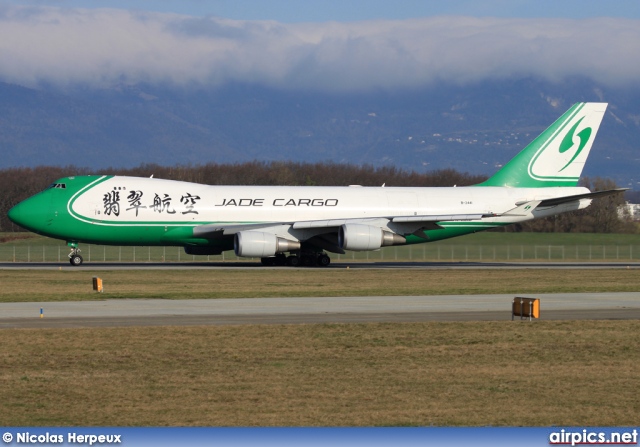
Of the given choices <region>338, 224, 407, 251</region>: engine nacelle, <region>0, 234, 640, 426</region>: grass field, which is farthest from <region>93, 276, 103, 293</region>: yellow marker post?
<region>338, 224, 407, 251</region>: engine nacelle

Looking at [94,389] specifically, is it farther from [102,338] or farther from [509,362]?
[509,362]

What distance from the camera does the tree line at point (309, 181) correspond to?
101 metres

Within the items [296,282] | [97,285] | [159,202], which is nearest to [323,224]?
[159,202]

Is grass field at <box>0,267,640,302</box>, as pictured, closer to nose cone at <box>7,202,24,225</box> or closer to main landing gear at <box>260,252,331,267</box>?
main landing gear at <box>260,252,331,267</box>

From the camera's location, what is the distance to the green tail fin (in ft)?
192

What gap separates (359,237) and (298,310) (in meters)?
23.0

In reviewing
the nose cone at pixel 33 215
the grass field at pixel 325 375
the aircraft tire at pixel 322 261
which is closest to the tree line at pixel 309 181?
the aircraft tire at pixel 322 261

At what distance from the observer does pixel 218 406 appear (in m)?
15.0

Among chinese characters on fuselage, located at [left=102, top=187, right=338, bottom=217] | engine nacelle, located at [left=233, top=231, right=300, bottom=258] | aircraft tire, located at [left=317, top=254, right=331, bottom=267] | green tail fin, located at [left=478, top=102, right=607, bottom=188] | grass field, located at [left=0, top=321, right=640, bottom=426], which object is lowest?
grass field, located at [left=0, top=321, right=640, bottom=426]

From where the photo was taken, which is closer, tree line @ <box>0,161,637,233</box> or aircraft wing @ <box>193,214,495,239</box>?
aircraft wing @ <box>193,214,495,239</box>

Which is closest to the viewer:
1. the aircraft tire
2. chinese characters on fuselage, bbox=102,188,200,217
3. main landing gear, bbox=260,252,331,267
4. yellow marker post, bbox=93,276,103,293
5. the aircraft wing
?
yellow marker post, bbox=93,276,103,293

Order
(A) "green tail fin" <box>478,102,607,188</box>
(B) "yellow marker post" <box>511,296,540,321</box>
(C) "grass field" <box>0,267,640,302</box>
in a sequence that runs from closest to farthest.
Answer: (B) "yellow marker post" <box>511,296,540,321</box> < (C) "grass field" <box>0,267,640,302</box> < (A) "green tail fin" <box>478,102,607,188</box>

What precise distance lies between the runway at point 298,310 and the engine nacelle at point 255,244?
17.0m

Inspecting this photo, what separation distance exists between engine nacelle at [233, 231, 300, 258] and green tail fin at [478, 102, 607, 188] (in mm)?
15265
